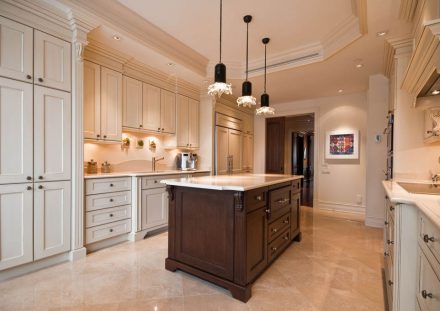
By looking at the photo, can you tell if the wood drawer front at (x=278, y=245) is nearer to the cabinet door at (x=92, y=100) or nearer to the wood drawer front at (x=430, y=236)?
the wood drawer front at (x=430, y=236)

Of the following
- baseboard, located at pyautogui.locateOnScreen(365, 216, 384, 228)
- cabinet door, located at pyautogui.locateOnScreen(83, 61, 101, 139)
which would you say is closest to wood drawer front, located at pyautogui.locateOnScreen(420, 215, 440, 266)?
baseboard, located at pyautogui.locateOnScreen(365, 216, 384, 228)

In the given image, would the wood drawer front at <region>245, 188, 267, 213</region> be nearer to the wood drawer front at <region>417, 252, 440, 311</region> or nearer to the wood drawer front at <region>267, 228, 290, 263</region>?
the wood drawer front at <region>267, 228, 290, 263</region>

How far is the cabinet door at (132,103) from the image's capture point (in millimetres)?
3365

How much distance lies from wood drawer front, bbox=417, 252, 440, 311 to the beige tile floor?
0.70 metres

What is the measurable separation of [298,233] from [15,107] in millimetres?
3530

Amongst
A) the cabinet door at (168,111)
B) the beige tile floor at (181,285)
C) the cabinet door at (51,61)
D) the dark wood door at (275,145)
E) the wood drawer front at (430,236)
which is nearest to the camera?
the wood drawer front at (430,236)

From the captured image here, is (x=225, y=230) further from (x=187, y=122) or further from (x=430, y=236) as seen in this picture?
(x=187, y=122)

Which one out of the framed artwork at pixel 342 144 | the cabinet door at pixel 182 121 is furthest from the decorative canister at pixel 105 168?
the framed artwork at pixel 342 144

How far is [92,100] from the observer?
291cm

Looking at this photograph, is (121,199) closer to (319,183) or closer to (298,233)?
(298,233)

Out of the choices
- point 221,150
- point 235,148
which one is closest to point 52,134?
point 221,150

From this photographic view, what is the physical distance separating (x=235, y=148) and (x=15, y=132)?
416 centimetres

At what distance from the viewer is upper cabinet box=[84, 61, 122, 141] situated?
2.87 metres

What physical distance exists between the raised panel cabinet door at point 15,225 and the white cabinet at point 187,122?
2.47 metres
